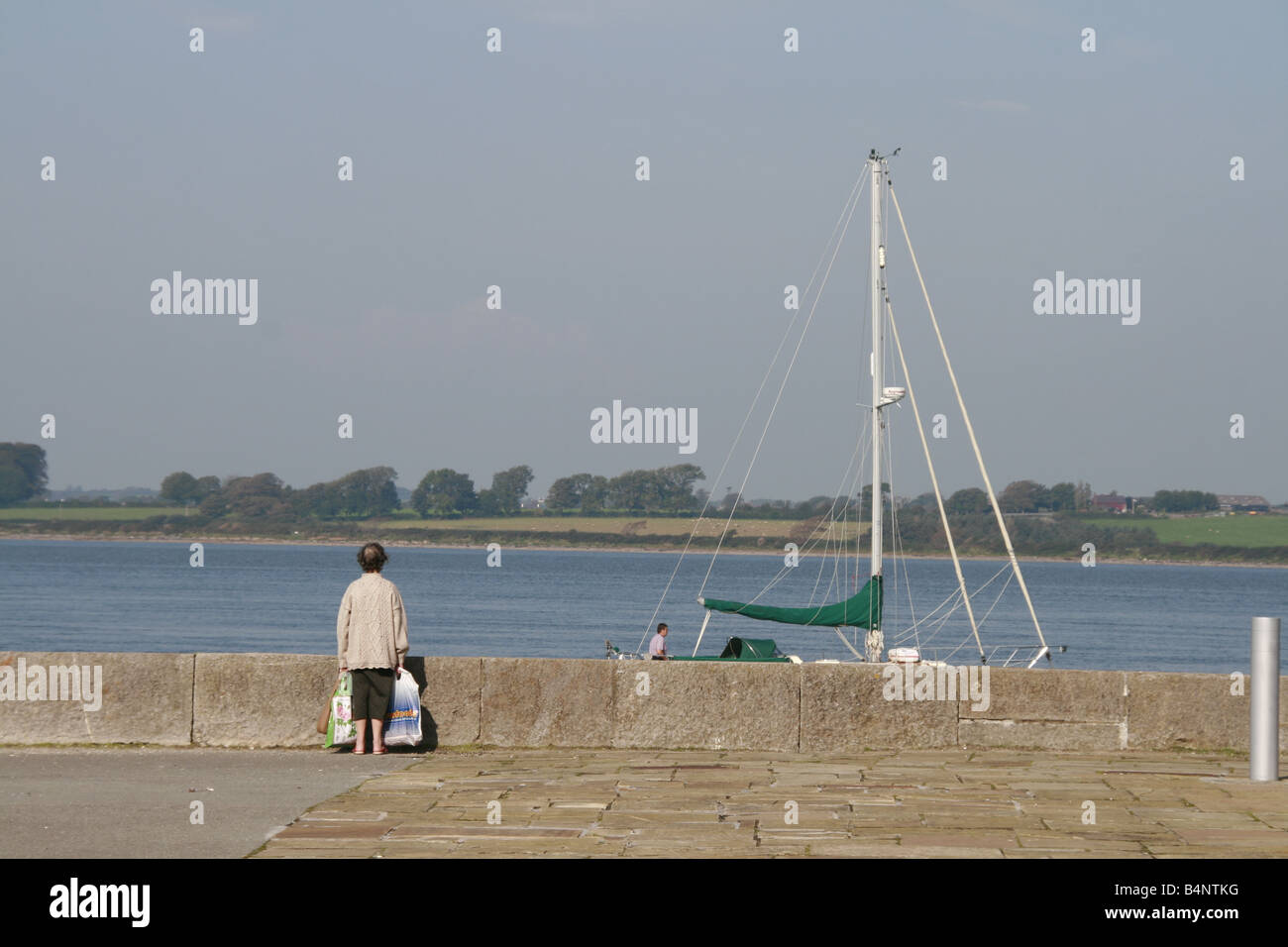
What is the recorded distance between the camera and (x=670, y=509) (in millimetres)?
111312

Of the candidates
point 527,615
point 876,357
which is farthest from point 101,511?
point 876,357

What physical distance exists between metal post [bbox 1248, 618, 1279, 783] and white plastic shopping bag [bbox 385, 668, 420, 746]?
5137 millimetres

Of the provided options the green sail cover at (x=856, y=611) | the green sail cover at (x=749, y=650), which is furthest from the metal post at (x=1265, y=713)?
the green sail cover at (x=856, y=611)

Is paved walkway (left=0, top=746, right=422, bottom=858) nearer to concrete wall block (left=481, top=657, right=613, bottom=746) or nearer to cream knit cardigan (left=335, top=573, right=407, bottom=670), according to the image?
cream knit cardigan (left=335, top=573, right=407, bottom=670)

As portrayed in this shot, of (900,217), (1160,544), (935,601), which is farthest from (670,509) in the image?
(900,217)

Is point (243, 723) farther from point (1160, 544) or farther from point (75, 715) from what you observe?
point (1160, 544)

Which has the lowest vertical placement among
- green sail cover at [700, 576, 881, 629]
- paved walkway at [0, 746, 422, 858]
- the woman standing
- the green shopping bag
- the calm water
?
the calm water

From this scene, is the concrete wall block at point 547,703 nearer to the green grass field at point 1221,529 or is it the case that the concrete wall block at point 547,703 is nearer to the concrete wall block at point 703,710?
the concrete wall block at point 703,710

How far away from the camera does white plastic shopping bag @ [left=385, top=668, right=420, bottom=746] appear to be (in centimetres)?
942

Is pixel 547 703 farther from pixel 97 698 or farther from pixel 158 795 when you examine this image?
pixel 97 698

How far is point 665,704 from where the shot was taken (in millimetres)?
9844

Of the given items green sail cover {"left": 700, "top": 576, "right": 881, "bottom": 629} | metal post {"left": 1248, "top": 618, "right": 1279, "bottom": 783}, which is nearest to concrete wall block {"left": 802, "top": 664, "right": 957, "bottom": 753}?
metal post {"left": 1248, "top": 618, "right": 1279, "bottom": 783}

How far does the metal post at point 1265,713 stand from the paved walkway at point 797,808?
14cm

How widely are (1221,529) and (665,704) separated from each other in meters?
155
